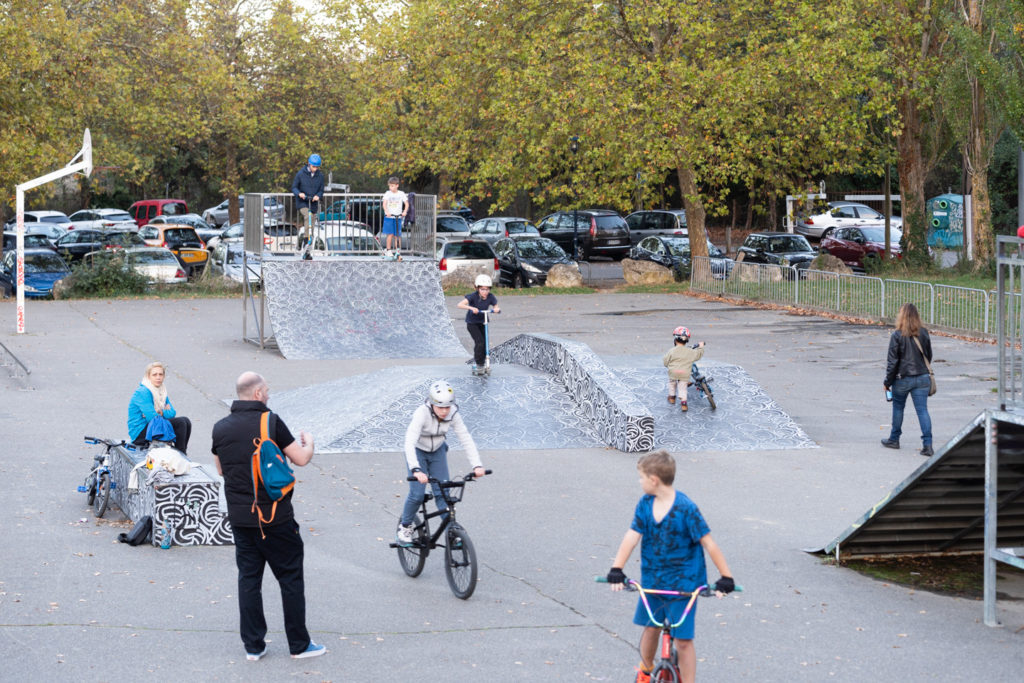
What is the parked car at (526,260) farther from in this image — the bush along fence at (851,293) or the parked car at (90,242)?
the parked car at (90,242)

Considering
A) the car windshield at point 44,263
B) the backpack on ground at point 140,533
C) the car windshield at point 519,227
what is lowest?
the backpack on ground at point 140,533

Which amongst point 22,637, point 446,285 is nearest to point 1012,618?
point 22,637

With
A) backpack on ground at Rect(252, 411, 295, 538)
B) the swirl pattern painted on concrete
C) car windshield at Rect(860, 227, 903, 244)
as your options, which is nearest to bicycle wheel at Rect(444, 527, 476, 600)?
backpack on ground at Rect(252, 411, 295, 538)

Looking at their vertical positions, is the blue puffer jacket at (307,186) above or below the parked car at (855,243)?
above

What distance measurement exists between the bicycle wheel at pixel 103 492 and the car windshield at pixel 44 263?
2365cm

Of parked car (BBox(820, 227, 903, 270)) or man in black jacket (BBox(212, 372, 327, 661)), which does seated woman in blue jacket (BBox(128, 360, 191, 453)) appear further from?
parked car (BBox(820, 227, 903, 270))

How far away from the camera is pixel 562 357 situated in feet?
53.4

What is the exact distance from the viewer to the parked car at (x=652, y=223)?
4556cm

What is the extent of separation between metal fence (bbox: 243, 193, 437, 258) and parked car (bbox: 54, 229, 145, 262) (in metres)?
11.9

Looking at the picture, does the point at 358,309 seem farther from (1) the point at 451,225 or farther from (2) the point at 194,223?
(2) the point at 194,223

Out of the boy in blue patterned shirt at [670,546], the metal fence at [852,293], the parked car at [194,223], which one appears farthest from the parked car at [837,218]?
the boy in blue patterned shirt at [670,546]

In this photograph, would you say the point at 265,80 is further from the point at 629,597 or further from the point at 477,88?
the point at 629,597

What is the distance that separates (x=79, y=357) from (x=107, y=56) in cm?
1521

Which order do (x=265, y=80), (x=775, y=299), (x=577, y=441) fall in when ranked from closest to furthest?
(x=577, y=441), (x=775, y=299), (x=265, y=80)
